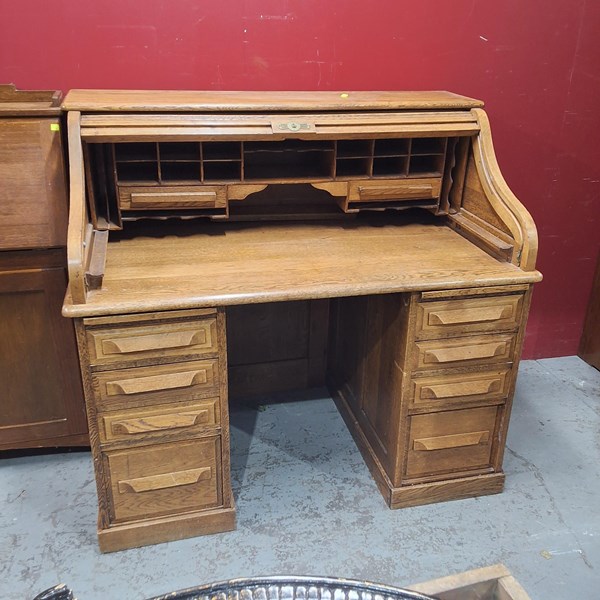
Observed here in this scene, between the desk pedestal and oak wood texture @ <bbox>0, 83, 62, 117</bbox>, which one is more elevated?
oak wood texture @ <bbox>0, 83, 62, 117</bbox>

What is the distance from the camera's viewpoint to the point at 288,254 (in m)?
2.13

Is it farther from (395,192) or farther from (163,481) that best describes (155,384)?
(395,192)

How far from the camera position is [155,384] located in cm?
191

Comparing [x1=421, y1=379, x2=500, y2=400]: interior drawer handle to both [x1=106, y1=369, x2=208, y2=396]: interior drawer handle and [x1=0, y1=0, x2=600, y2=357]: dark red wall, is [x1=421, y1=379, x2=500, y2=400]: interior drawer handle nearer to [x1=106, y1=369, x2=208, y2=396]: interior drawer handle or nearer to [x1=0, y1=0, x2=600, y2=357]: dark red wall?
[x1=106, y1=369, x2=208, y2=396]: interior drawer handle

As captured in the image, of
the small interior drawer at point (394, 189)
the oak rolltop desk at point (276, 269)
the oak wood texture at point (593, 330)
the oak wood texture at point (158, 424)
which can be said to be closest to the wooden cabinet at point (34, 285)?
the oak rolltop desk at point (276, 269)

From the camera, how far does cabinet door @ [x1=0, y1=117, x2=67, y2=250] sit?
2.00m

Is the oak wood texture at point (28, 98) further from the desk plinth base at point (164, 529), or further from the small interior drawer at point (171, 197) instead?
the desk plinth base at point (164, 529)

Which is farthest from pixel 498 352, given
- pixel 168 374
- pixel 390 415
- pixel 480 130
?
pixel 168 374

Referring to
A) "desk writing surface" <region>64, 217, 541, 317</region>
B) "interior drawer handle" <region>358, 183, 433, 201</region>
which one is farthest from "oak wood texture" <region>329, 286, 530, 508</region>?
"interior drawer handle" <region>358, 183, 433, 201</region>

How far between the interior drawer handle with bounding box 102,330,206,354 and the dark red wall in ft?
3.42

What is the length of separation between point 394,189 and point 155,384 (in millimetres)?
1086

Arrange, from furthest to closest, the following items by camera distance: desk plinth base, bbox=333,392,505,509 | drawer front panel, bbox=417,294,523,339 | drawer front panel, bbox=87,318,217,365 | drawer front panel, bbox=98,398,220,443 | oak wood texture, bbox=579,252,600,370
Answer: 1. oak wood texture, bbox=579,252,600,370
2. desk plinth base, bbox=333,392,505,509
3. drawer front panel, bbox=417,294,523,339
4. drawer front panel, bbox=98,398,220,443
5. drawer front panel, bbox=87,318,217,365

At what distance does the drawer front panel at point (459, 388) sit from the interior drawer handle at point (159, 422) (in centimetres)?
74

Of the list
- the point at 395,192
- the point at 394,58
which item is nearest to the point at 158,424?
the point at 395,192
